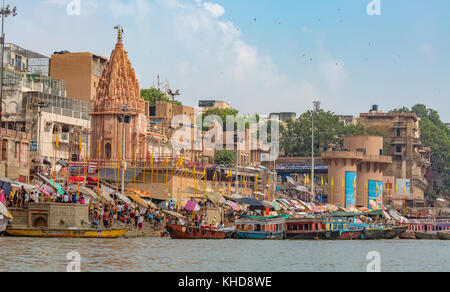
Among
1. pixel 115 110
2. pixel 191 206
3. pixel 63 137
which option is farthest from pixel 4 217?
pixel 115 110

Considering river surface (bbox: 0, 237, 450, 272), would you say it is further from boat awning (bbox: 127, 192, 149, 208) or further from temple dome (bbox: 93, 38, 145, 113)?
temple dome (bbox: 93, 38, 145, 113)

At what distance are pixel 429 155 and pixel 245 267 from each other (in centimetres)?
10124

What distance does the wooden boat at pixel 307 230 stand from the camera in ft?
195

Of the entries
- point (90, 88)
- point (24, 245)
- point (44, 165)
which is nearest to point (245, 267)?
point (24, 245)

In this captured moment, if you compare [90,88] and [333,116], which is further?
[333,116]

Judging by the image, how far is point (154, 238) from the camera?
52875 mm

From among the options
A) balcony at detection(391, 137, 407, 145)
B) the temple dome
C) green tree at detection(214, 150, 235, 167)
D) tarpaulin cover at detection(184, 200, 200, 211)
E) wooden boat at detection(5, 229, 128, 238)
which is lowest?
wooden boat at detection(5, 229, 128, 238)

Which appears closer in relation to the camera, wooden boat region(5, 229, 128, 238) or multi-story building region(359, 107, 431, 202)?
→ wooden boat region(5, 229, 128, 238)

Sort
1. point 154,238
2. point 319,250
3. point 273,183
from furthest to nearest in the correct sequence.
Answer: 1. point 273,183
2. point 154,238
3. point 319,250

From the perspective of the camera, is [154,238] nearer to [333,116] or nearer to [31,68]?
[31,68]

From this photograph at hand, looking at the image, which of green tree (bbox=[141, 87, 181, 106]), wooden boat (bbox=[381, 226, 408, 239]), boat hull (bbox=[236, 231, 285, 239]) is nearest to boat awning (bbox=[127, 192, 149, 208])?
boat hull (bbox=[236, 231, 285, 239])

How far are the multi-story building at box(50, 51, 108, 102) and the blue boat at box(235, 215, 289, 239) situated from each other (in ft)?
114

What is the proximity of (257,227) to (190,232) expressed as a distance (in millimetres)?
6287

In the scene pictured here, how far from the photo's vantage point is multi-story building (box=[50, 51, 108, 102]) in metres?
87.3
